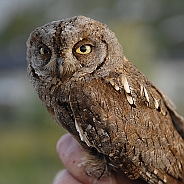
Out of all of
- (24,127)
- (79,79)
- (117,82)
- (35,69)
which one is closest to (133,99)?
(117,82)

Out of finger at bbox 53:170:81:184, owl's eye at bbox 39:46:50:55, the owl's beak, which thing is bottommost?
finger at bbox 53:170:81:184

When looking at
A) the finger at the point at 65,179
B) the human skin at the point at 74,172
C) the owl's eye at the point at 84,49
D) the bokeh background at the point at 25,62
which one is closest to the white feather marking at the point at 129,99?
the owl's eye at the point at 84,49

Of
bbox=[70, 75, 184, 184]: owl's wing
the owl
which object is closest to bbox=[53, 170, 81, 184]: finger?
the owl

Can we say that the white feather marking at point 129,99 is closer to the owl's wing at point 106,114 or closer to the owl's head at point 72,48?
the owl's wing at point 106,114

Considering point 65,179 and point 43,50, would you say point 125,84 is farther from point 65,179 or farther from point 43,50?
point 65,179

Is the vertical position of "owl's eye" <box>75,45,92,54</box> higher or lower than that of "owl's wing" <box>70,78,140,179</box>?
higher

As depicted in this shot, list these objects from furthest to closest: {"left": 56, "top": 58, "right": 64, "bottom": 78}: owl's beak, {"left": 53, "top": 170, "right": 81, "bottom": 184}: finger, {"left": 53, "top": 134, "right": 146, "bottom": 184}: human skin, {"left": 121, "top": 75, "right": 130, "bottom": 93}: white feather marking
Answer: {"left": 53, "top": 170, "right": 81, "bottom": 184}: finger
{"left": 53, "top": 134, "right": 146, "bottom": 184}: human skin
{"left": 121, "top": 75, "right": 130, "bottom": 93}: white feather marking
{"left": 56, "top": 58, "right": 64, "bottom": 78}: owl's beak

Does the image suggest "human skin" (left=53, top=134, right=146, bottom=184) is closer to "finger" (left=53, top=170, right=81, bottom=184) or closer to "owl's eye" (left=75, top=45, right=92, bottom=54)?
"finger" (left=53, top=170, right=81, bottom=184)

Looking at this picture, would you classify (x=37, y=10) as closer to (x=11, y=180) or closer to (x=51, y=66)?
(x=11, y=180)
